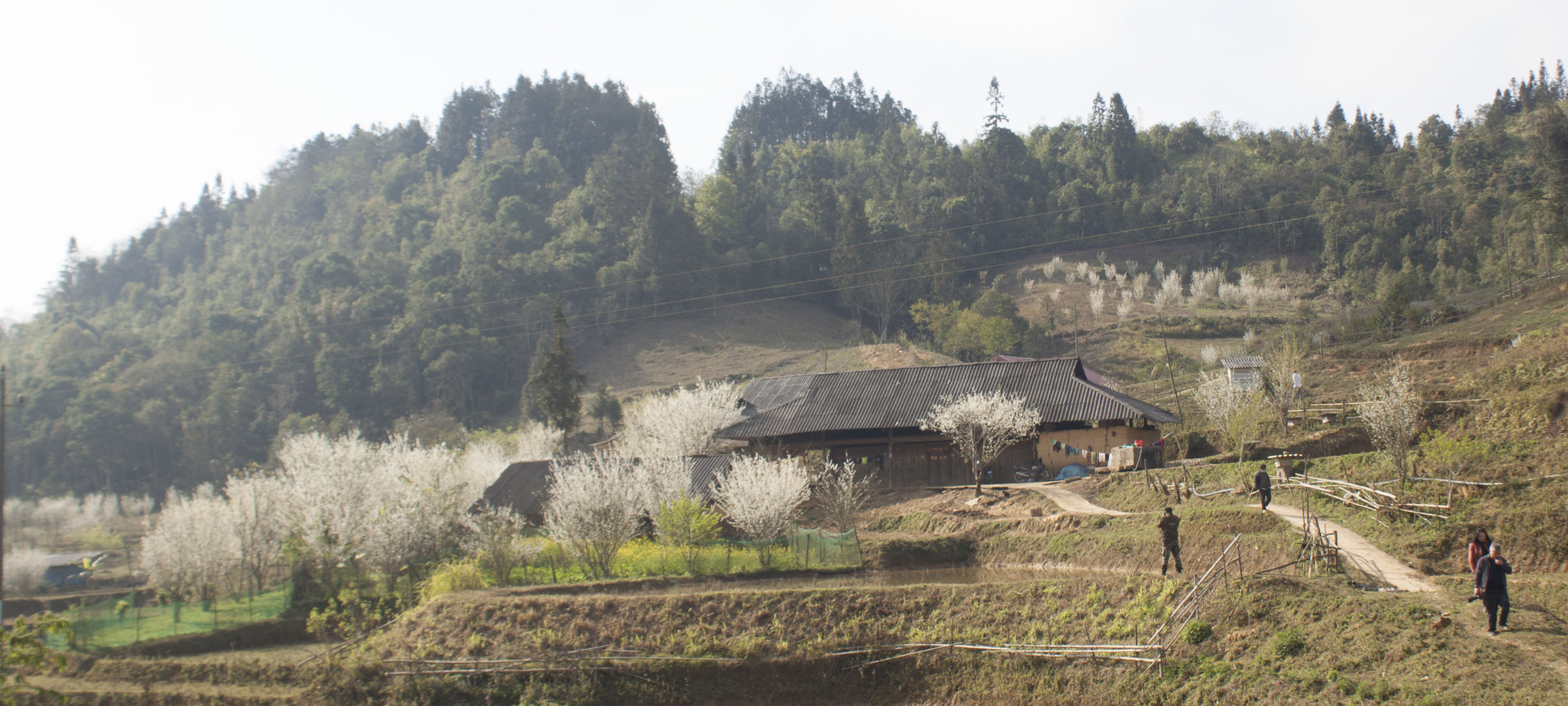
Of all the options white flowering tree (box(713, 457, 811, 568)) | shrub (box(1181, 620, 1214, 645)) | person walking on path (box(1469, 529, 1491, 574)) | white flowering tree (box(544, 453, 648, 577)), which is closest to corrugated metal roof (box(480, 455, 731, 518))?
white flowering tree (box(713, 457, 811, 568))

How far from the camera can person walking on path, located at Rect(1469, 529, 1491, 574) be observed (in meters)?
12.5

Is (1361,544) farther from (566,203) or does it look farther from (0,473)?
(566,203)

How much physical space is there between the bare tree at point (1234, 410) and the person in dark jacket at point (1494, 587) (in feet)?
48.1

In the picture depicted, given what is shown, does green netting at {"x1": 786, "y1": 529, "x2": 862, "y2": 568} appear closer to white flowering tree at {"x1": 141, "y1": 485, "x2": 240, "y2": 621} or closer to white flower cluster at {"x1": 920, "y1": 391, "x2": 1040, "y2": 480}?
white flower cluster at {"x1": 920, "y1": 391, "x2": 1040, "y2": 480}

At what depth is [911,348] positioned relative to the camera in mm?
68062

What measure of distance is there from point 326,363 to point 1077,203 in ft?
230

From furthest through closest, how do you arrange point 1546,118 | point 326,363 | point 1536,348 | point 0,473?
point 326,363
point 1546,118
point 0,473
point 1536,348

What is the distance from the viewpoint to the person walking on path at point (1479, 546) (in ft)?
40.9

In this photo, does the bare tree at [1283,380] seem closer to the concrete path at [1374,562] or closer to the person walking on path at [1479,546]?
the concrete path at [1374,562]

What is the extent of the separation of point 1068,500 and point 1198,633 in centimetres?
1336

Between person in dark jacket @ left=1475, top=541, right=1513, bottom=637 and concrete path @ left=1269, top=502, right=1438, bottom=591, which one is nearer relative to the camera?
person in dark jacket @ left=1475, top=541, right=1513, bottom=637

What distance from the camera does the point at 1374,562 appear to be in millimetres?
16031

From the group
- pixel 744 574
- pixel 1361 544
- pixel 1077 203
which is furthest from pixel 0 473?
pixel 1077 203

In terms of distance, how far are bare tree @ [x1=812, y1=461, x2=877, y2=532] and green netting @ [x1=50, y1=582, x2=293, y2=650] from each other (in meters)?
16.2
